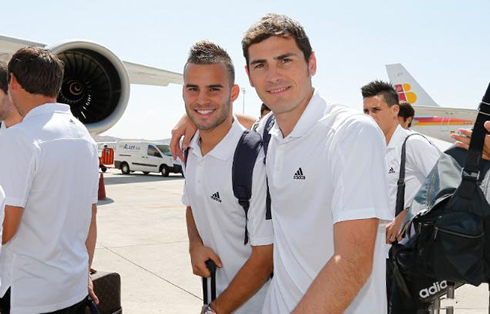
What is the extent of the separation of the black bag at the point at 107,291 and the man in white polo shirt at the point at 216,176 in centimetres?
92

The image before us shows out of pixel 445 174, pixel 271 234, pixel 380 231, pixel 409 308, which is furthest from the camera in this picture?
pixel 409 308

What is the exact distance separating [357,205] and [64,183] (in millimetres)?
1297

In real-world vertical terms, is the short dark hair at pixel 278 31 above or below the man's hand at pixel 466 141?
above

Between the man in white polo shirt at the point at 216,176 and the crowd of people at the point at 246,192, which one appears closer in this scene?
the crowd of people at the point at 246,192

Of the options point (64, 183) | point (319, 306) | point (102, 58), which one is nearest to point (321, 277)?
→ point (319, 306)

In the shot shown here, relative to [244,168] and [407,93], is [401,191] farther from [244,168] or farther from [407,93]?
[407,93]

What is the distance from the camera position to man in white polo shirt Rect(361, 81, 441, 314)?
102 inches

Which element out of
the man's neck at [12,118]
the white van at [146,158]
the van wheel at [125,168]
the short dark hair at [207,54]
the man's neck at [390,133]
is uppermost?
the short dark hair at [207,54]

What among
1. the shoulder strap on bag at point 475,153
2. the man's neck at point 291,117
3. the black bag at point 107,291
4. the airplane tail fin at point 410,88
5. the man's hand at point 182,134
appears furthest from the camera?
the airplane tail fin at point 410,88

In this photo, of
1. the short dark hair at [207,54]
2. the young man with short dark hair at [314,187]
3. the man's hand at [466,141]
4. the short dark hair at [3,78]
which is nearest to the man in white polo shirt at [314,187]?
the young man with short dark hair at [314,187]

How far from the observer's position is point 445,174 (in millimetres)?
1926

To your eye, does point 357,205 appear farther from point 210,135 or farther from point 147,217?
point 147,217

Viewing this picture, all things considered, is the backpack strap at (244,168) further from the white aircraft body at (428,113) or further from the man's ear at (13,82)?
the white aircraft body at (428,113)

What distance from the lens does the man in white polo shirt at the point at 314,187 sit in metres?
1.28
